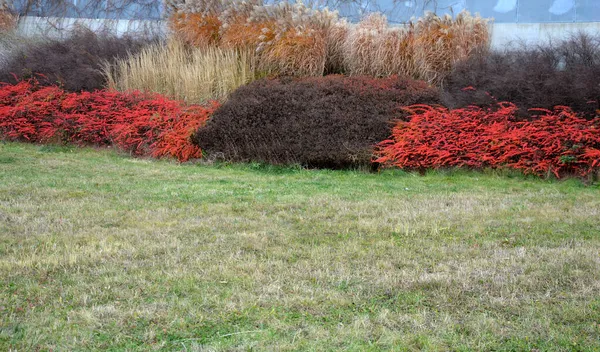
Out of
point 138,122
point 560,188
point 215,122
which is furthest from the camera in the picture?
point 138,122

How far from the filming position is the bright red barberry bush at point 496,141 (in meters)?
8.44

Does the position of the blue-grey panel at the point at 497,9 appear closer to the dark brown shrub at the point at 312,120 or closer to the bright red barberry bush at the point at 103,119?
the dark brown shrub at the point at 312,120

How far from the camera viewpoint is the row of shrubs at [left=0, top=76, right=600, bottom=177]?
28.7 feet

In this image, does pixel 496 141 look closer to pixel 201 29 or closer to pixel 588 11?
pixel 588 11

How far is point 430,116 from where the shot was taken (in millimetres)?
9609

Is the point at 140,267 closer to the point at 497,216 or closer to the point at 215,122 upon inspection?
the point at 497,216

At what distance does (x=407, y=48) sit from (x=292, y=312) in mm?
8440

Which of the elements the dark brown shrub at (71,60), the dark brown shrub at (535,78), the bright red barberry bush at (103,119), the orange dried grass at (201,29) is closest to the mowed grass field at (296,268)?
the dark brown shrub at (535,78)

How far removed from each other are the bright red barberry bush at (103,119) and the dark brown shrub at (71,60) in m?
0.37

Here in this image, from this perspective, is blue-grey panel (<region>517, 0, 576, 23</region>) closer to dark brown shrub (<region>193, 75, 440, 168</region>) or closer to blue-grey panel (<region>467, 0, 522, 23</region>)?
blue-grey panel (<region>467, 0, 522, 23</region>)

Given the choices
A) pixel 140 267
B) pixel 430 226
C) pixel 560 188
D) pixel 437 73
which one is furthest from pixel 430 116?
pixel 140 267

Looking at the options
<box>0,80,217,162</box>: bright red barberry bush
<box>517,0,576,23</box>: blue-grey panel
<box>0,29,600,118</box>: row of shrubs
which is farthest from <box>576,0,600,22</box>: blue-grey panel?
<box>0,80,217,162</box>: bright red barberry bush

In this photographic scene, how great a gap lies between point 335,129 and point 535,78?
9.85ft

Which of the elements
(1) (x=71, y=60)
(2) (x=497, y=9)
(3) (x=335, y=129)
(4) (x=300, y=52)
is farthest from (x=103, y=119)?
(2) (x=497, y=9)
